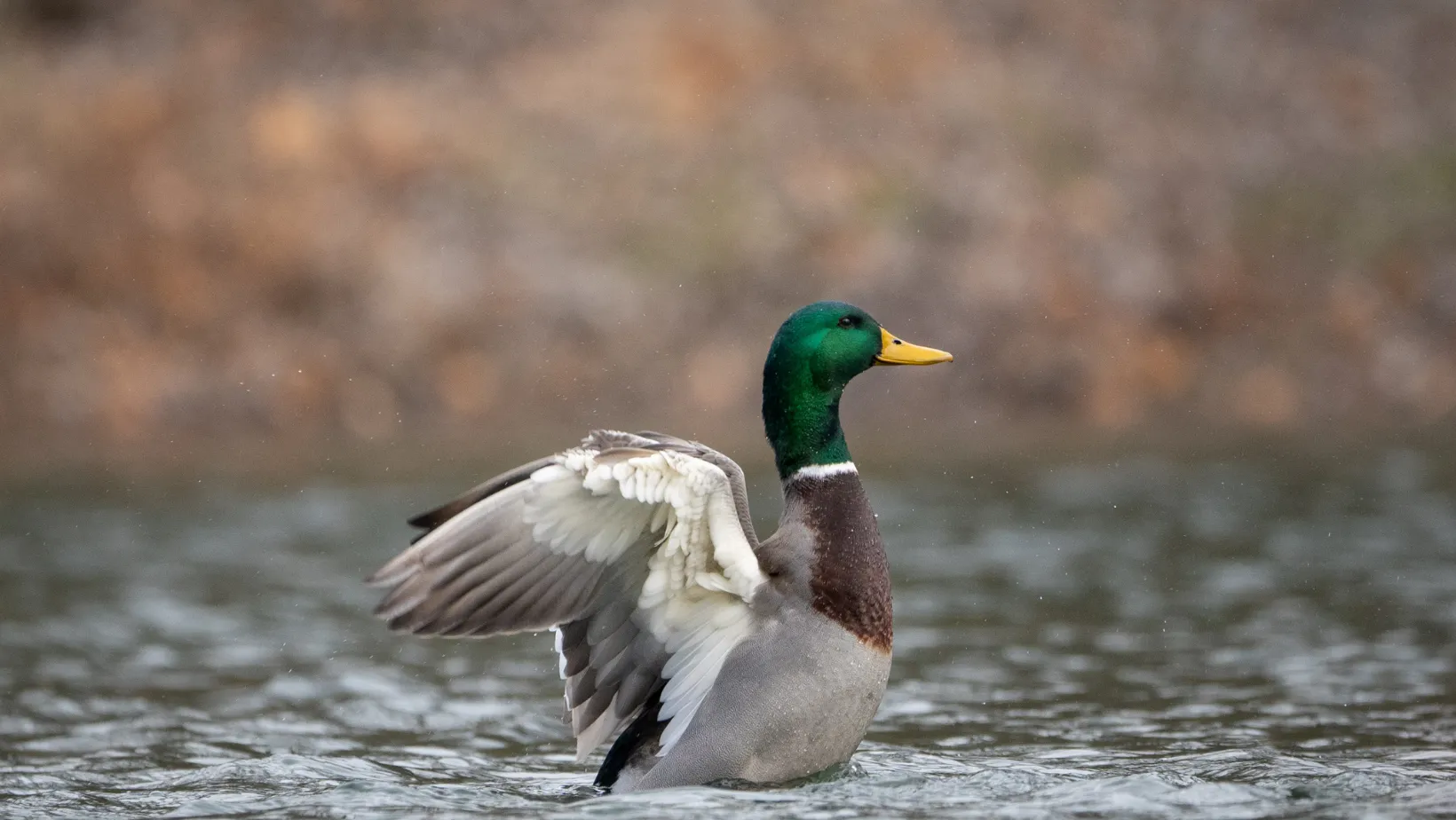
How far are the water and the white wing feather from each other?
1.32ft

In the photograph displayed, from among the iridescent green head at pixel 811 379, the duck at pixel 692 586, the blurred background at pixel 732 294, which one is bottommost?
the duck at pixel 692 586

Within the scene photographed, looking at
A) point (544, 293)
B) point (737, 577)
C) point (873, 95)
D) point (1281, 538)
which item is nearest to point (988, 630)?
point (1281, 538)

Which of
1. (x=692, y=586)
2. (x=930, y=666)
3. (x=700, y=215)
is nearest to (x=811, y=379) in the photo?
(x=692, y=586)

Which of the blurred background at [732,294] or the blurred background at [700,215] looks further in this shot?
the blurred background at [700,215]

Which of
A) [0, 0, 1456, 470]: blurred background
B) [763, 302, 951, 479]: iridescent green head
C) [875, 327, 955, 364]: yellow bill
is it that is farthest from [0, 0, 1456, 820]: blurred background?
[763, 302, 951, 479]: iridescent green head

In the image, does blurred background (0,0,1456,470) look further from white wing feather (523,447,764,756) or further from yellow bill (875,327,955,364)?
white wing feather (523,447,764,756)

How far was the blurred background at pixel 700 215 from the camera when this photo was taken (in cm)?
2305

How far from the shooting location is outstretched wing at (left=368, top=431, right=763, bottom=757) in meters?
5.53

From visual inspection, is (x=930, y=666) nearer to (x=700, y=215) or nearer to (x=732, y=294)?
(x=732, y=294)

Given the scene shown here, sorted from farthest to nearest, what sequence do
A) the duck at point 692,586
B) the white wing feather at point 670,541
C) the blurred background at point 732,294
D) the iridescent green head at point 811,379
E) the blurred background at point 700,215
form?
1. the blurred background at point 700,215
2. the blurred background at point 732,294
3. the iridescent green head at point 811,379
4. the duck at point 692,586
5. the white wing feather at point 670,541

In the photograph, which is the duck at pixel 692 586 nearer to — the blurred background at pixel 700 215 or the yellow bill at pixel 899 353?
the yellow bill at pixel 899 353

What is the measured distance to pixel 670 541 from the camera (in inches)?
225

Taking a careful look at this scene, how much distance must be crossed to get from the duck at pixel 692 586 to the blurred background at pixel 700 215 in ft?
46.3

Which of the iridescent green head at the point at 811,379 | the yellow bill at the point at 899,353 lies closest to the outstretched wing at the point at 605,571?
the iridescent green head at the point at 811,379
